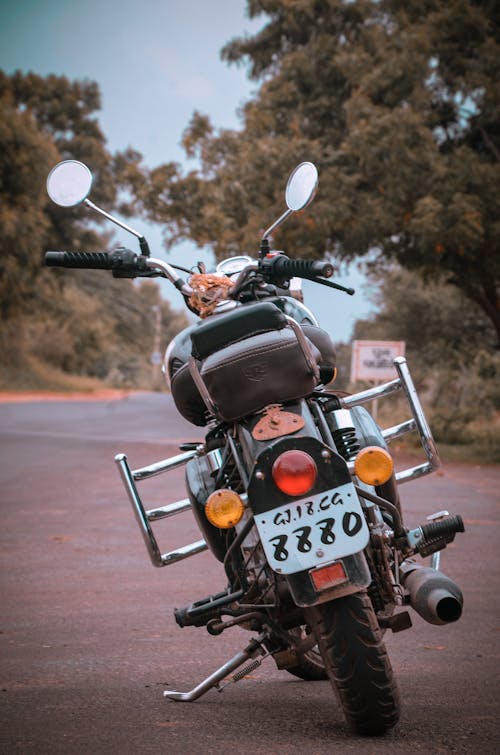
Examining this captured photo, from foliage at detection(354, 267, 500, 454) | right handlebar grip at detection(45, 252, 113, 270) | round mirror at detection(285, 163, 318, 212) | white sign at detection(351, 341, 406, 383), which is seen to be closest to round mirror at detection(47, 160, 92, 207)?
right handlebar grip at detection(45, 252, 113, 270)

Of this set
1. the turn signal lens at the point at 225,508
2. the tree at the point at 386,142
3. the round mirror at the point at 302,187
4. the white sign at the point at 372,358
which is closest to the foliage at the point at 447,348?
the white sign at the point at 372,358

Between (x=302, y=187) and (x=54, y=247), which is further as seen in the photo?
(x=54, y=247)

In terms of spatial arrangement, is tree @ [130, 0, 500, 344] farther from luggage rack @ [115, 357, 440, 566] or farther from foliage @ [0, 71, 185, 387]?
luggage rack @ [115, 357, 440, 566]

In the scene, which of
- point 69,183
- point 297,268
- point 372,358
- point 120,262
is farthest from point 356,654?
point 372,358

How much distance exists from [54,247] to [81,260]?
4649 centimetres

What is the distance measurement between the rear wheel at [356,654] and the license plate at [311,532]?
0.57ft

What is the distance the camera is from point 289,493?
3.51 meters

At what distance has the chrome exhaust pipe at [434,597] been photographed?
367cm

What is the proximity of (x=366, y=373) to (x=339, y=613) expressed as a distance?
676 inches

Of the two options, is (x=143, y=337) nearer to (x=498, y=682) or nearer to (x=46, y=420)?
(x=46, y=420)

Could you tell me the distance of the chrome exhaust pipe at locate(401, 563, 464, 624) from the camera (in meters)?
3.67

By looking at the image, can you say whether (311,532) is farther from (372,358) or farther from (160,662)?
(372,358)

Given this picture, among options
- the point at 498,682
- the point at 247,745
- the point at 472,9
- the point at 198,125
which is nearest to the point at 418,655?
the point at 498,682

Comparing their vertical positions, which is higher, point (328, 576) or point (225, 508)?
point (225, 508)
